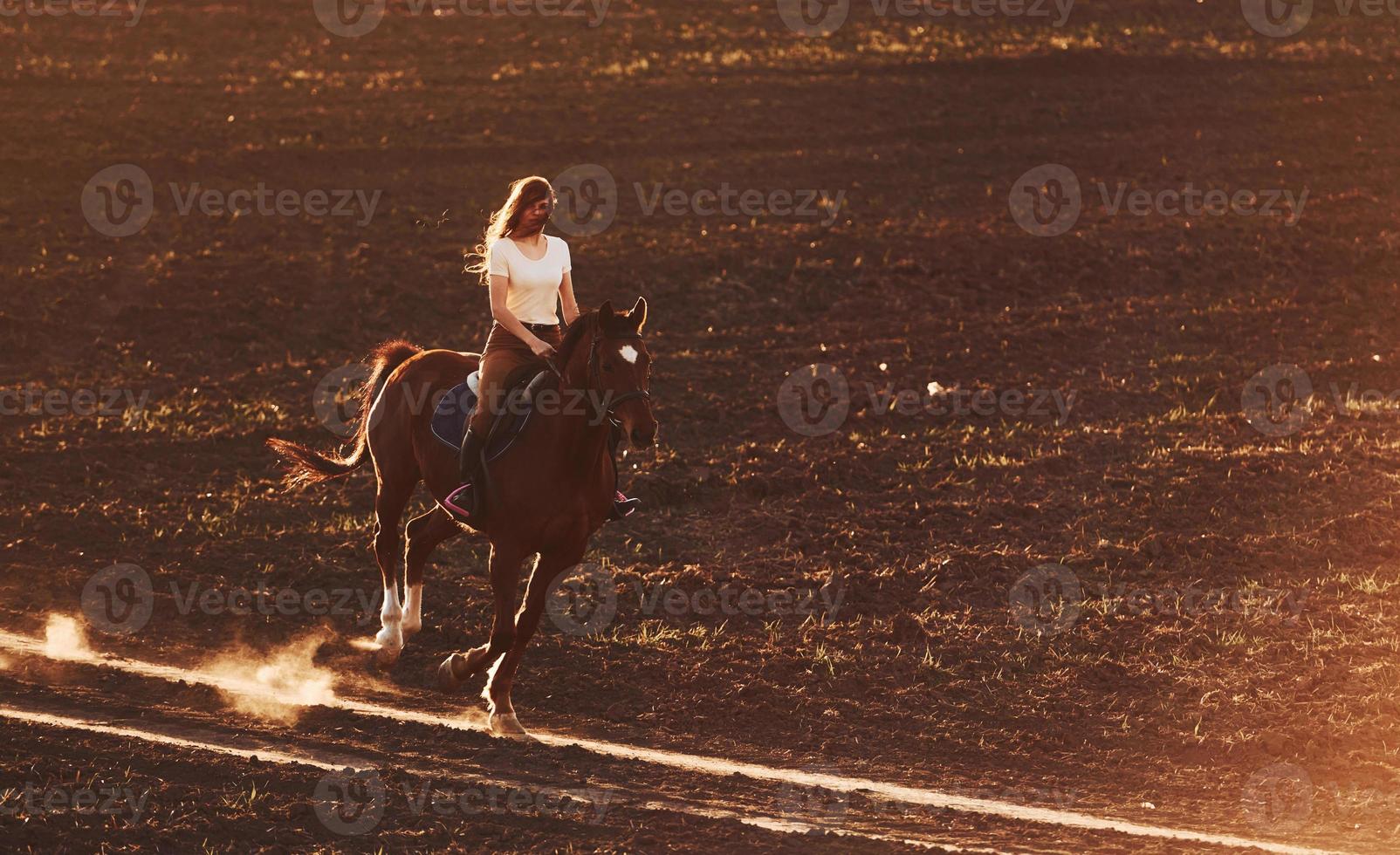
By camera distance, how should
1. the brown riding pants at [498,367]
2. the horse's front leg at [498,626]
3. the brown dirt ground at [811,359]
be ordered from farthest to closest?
the brown dirt ground at [811,359] < the brown riding pants at [498,367] < the horse's front leg at [498,626]

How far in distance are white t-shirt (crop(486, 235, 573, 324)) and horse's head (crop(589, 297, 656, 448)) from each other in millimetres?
898

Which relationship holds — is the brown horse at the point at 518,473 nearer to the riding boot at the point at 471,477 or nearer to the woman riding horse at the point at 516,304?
the riding boot at the point at 471,477

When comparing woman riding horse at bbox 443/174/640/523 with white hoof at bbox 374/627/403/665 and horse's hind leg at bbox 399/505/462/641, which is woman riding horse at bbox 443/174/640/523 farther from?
white hoof at bbox 374/627/403/665

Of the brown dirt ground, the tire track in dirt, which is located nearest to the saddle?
the tire track in dirt

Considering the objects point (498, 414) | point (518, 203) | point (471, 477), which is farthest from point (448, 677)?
point (518, 203)

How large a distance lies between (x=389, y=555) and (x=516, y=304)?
2.94 meters

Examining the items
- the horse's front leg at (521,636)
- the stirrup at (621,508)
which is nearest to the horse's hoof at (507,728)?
the horse's front leg at (521,636)

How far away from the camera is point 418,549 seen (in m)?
13.2

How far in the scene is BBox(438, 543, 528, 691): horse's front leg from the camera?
11.5 metres

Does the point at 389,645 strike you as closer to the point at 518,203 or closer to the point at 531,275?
the point at 531,275

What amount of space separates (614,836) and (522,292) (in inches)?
156

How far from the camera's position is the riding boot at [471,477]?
11.7 metres

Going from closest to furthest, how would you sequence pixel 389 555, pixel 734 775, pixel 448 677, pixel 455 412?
pixel 734 775
pixel 448 677
pixel 455 412
pixel 389 555

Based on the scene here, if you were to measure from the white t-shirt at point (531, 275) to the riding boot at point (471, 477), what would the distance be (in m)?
0.96
